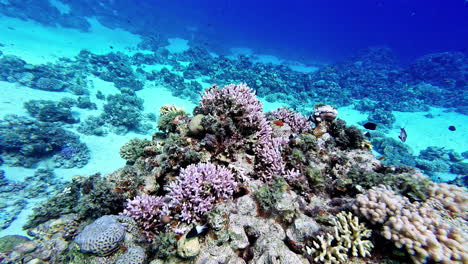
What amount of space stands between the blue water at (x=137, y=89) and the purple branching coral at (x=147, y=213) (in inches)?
55.6

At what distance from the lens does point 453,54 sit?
112 ft

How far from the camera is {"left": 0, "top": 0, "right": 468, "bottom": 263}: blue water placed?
11.3 meters

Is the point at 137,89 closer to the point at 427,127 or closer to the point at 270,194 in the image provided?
the point at 270,194

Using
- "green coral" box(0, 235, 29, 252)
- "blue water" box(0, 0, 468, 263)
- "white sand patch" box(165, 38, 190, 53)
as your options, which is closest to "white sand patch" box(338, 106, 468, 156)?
"blue water" box(0, 0, 468, 263)

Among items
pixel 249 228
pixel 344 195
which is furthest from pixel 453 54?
pixel 249 228

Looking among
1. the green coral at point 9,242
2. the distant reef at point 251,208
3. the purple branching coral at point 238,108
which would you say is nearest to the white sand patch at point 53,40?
the green coral at point 9,242

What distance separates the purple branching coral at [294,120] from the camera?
6.17 m

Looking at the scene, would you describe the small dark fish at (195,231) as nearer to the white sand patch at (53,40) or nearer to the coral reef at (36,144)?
the coral reef at (36,144)

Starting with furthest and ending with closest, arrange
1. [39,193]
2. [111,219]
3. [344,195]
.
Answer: [39,193] < [344,195] < [111,219]

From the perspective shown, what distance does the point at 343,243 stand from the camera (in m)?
2.96

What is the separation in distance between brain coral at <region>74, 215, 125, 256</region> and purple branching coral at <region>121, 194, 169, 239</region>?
1.08ft

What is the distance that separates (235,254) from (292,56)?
58797 mm

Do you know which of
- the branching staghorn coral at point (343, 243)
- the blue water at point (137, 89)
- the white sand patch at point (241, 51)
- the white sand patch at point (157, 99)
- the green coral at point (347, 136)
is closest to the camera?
the branching staghorn coral at point (343, 243)

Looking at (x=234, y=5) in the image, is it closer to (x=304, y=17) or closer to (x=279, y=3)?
(x=279, y=3)
